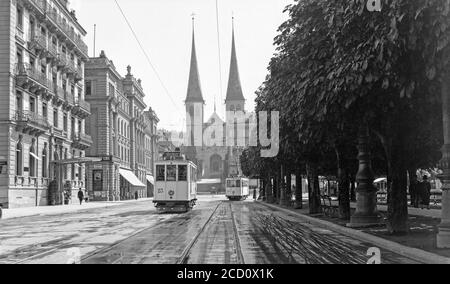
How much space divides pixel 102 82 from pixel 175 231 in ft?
175

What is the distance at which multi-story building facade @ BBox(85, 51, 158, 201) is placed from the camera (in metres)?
68.4

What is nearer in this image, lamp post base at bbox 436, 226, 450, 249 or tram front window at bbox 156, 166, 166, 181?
lamp post base at bbox 436, 226, 450, 249

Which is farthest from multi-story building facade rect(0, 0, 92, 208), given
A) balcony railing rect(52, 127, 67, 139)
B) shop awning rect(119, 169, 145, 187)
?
shop awning rect(119, 169, 145, 187)

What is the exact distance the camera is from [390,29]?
33.6 feet

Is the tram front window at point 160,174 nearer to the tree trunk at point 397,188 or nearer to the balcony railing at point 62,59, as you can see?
the tree trunk at point 397,188

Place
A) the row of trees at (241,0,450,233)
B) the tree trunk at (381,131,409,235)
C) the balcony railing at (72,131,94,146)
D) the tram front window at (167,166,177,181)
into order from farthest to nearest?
1. the balcony railing at (72,131,94,146)
2. the tram front window at (167,166,177,181)
3. the tree trunk at (381,131,409,235)
4. the row of trees at (241,0,450,233)

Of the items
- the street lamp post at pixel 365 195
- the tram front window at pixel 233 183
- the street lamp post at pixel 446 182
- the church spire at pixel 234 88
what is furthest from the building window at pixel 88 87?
the street lamp post at pixel 446 182

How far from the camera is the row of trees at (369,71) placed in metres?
9.86

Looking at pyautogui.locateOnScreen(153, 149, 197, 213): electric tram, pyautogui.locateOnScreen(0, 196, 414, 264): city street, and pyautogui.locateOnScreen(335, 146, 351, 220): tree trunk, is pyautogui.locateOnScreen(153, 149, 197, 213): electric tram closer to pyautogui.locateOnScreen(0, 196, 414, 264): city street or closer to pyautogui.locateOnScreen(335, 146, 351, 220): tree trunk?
pyautogui.locateOnScreen(335, 146, 351, 220): tree trunk

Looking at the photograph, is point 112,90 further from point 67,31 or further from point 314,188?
point 314,188

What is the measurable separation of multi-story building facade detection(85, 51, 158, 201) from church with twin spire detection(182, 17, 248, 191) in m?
22.7

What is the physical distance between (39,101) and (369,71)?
39913 mm

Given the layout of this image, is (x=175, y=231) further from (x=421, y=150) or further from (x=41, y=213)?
(x=41, y=213)
